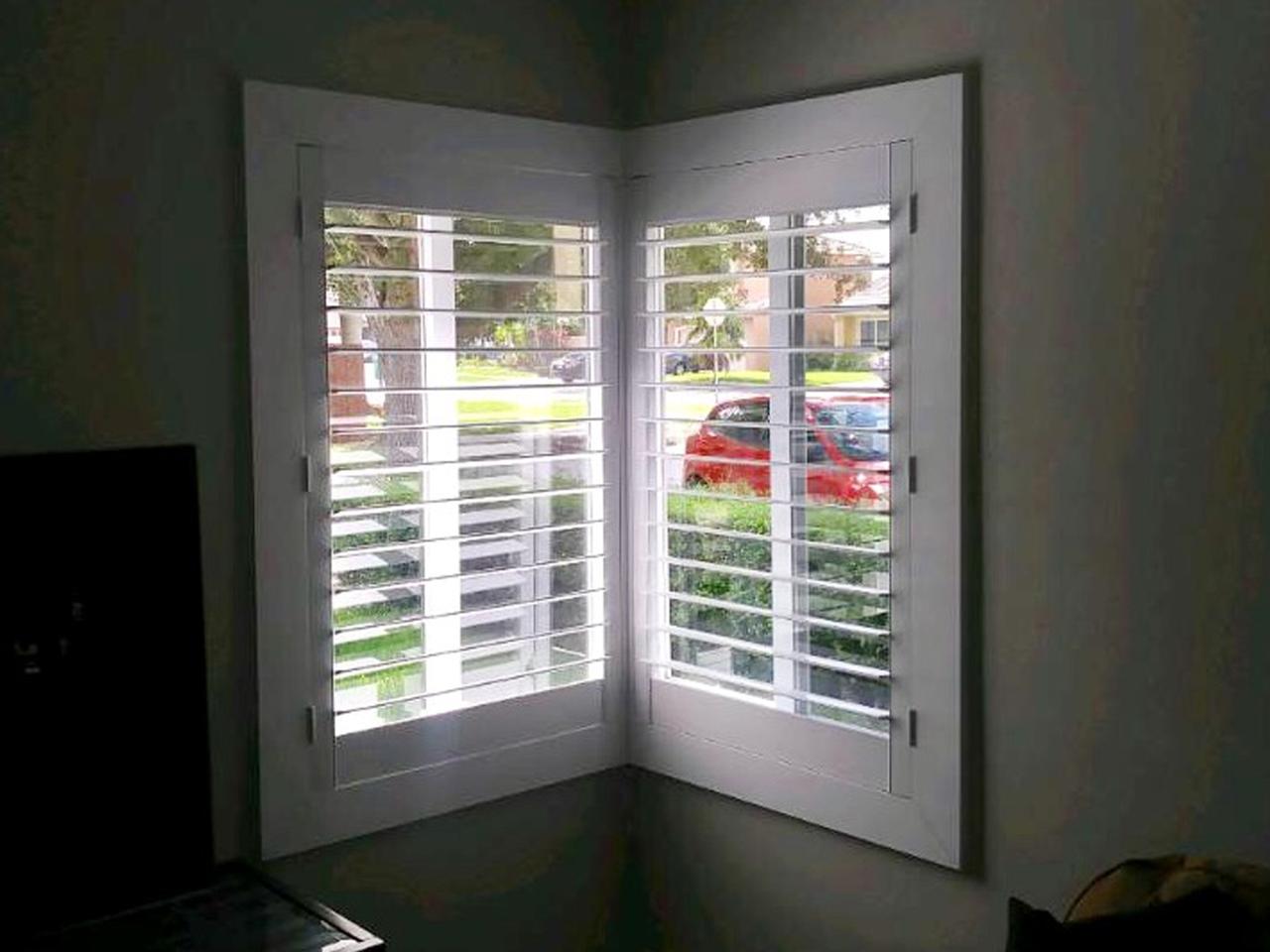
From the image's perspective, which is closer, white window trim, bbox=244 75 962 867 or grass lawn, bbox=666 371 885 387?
white window trim, bbox=244 75 962 867

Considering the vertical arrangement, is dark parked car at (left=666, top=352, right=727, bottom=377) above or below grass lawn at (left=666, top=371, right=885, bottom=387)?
above

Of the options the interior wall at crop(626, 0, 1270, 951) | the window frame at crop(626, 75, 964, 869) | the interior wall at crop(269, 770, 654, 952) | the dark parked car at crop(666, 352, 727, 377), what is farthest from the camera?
the dark parked car at crop(666, 352, 727, 377)

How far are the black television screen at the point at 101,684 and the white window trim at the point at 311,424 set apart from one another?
179 millimetres

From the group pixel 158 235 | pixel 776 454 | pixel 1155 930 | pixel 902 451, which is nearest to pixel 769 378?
pixel 776 454

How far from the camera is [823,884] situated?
2.76 metres

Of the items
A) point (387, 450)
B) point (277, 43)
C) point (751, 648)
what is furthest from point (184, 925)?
point (277, 43)

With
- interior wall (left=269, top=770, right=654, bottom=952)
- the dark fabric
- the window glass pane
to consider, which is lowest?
interior wall (left=269, top=770, right=654, bottom=952)

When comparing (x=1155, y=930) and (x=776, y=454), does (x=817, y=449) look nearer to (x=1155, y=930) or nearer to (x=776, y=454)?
(x=776, y=454)

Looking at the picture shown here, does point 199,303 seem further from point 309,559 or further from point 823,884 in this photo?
point 823,884

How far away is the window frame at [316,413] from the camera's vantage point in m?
2.51

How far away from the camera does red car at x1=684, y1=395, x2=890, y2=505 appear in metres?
2.58

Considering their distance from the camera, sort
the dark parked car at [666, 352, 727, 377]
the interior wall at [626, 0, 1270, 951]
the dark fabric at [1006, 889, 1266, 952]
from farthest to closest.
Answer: the dark parked car at [666, 352, 727, 377]
the interior wall at [626, 0, 1270, 951]
the dark fabric at [1006, 889, 1266, 952]

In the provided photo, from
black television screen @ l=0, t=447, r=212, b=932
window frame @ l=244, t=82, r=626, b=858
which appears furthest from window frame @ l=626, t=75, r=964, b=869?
black television screen @ l=0, t=447, r=212, b=932

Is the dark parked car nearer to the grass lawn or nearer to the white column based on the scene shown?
the grass lawn
